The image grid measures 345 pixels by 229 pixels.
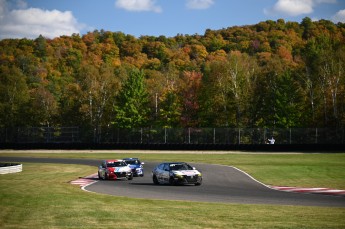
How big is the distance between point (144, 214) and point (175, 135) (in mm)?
57997

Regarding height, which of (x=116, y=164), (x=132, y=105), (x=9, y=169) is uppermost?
(x=132, y=105)

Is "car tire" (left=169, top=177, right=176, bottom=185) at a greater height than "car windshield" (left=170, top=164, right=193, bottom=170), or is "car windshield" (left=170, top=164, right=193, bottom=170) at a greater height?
"car windshield" (left=170, top=164, right=193, bottom=170)

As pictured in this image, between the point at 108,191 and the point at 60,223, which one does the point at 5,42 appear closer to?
the point at 108,191

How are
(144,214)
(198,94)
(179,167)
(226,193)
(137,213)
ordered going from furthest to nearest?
1. (198,94)
2. (179,167)
3. (226,193)
4. (137,213)
5. (144,214)

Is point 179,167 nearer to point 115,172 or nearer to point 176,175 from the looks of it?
point 176,175

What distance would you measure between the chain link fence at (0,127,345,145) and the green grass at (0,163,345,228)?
1859 inches

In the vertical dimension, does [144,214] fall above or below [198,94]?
below

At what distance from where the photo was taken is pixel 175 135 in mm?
74812

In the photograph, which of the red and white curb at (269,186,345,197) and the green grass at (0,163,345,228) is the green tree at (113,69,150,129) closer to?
the red and white curb at (269,186,345,197)

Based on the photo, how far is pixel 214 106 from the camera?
9050 cm

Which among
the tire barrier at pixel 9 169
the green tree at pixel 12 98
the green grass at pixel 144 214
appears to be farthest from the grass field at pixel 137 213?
the green tree at pixel 12 98

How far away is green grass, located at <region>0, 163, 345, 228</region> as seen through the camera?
14.7m

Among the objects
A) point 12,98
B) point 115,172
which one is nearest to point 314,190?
point 115,172

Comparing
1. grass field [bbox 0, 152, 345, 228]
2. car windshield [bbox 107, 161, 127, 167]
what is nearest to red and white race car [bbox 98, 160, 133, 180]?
car windshield [bbox 107, 161, 127, 167]
